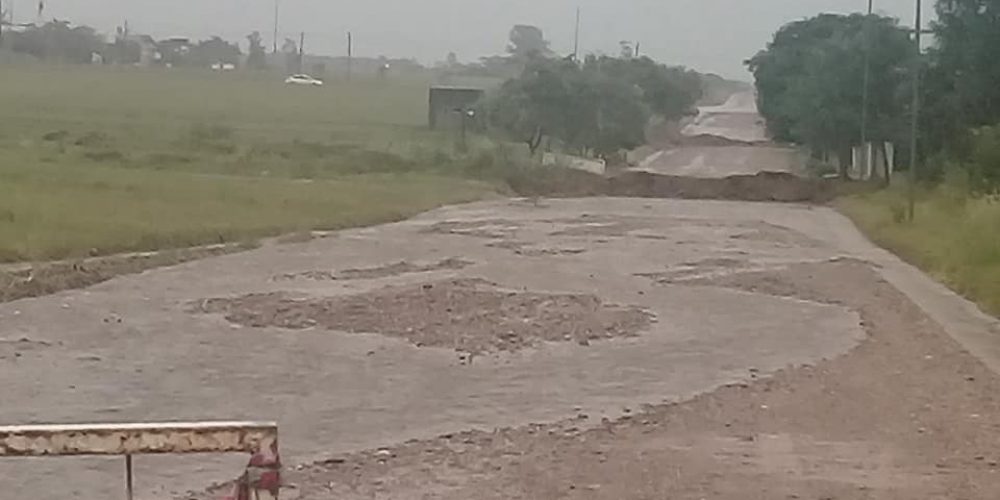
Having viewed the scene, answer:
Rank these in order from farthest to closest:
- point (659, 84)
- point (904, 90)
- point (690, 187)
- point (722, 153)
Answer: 1. point (659, 84)
2. point (722, 153)
3. point (690, 187)
4. point (904, 90)

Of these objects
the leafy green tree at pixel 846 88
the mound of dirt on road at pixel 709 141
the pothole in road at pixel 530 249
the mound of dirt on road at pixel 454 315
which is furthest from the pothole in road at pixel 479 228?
the mound of dirt on road at pixel 709 141

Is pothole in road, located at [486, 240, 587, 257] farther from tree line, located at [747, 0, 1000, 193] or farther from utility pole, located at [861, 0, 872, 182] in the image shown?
utility pole, located at [861, 0, 872, 182]

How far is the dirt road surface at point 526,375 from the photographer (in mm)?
10703

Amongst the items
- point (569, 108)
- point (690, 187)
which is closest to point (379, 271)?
point (690, 187)

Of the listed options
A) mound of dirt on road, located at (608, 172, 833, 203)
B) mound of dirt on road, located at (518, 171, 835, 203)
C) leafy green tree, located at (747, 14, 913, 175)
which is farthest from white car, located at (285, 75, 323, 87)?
mound of dirt on road, located at (608, 172, 833, 203)

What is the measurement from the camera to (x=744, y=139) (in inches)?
3561

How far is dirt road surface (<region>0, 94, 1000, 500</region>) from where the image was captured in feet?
35.1

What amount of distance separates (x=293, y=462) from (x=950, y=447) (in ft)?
14.3

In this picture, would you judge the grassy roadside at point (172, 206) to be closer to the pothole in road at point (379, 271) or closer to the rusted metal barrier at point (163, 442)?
the pothole in road at point (379, 271)

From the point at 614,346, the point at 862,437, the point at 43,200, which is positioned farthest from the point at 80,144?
the point at 862,437

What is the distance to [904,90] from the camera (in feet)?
156

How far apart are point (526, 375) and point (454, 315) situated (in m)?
4.12

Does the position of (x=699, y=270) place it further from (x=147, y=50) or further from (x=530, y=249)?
(x=147, y=50)

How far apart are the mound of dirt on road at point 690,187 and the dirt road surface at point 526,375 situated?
2336cm
